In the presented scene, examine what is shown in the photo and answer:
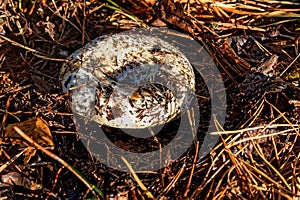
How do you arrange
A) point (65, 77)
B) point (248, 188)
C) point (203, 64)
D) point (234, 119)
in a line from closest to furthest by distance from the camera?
point (248, 188)
point (65, 77)
point (234, 119)
point (203, 64)

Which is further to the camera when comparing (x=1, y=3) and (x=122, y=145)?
(x=1, y=3)

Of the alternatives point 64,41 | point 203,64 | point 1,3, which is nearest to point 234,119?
point 203,64

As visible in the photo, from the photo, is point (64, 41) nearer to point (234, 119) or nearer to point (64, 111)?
point (64, 111)

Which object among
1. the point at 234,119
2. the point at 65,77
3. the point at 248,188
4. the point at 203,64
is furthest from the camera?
the point at 203,64

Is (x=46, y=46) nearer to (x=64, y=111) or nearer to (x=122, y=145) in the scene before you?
(x=64, y=111)

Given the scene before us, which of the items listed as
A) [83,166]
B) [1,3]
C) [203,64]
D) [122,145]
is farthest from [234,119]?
[1,3]

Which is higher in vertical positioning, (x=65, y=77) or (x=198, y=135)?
(x=65, y=77)

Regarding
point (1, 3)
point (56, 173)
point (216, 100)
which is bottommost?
point (56, 173)

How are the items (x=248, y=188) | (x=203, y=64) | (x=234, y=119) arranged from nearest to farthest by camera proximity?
1. (x=248, y=188)
2. (x=234, y=119)
3. (x=203, y=64)

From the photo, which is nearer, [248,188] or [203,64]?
[248,188]
